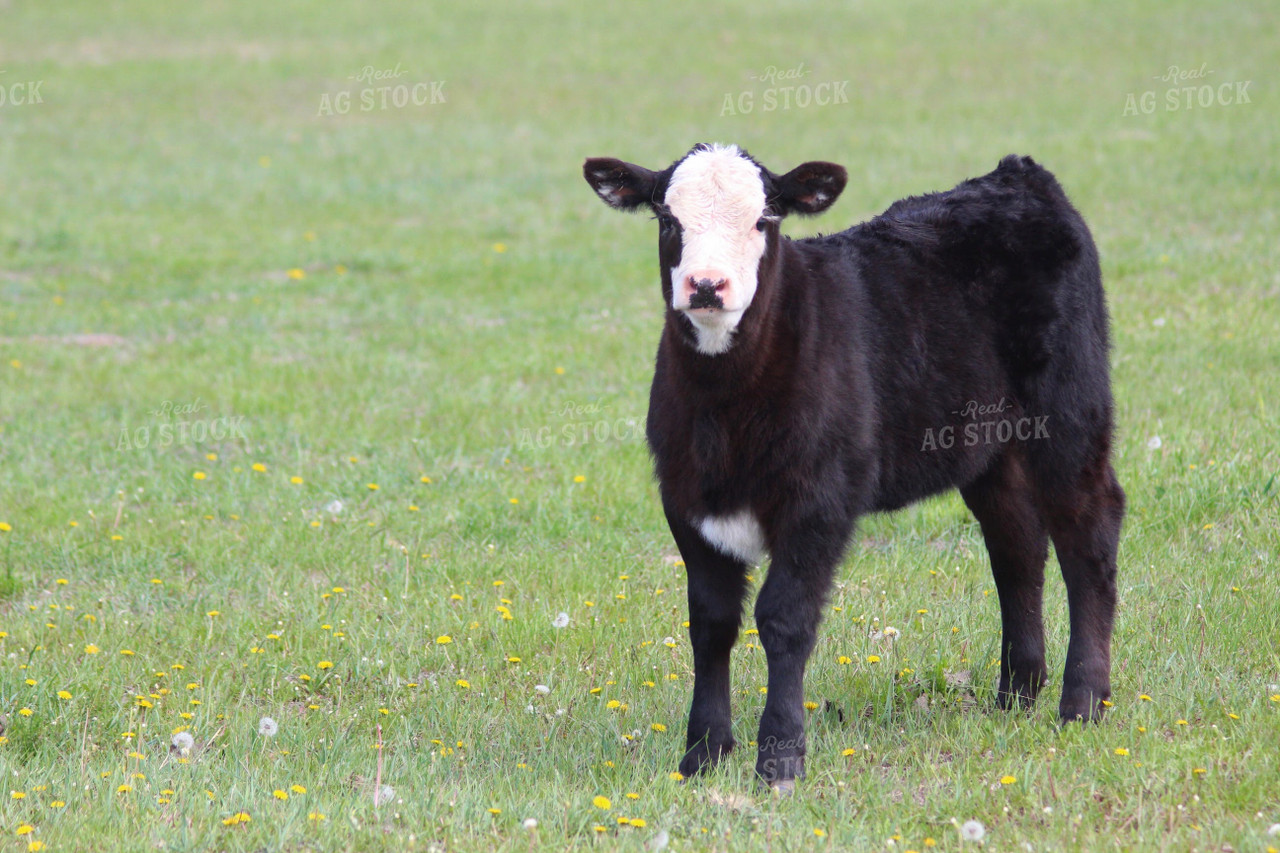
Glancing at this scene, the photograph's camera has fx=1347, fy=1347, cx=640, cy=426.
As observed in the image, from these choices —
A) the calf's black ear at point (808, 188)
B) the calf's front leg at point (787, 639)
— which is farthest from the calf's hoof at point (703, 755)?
the calf's black ear at point (808, 188)

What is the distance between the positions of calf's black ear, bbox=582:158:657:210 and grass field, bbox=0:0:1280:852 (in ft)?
4.60

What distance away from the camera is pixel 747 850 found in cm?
362

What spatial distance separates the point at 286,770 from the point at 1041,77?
21888 mm

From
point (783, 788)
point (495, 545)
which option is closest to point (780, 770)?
point (783, 788)

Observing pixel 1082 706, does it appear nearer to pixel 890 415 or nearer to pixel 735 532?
pixel 890 415

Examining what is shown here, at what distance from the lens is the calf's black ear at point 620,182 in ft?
14.8

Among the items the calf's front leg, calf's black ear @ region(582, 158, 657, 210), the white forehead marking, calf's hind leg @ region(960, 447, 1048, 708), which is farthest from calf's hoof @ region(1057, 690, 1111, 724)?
calf's black ear @ region(582, 158, 657, 210)

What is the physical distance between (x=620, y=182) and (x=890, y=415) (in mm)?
1227

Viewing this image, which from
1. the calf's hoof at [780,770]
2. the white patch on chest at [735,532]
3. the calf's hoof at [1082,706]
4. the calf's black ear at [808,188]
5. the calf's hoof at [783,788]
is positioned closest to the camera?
the calf's hoof at [783,788]

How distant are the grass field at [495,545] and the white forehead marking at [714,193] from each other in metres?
1.23

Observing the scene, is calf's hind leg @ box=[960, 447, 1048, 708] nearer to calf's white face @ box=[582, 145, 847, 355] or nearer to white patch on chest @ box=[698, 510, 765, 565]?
white patch on chest @ box=[698, 510, 765, 565]

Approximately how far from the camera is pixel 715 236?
4.18 metres

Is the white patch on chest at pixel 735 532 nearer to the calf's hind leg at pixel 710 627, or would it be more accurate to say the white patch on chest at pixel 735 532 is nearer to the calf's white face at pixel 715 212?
the calf's hind leg at pixel 710 627

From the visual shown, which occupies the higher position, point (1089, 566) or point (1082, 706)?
point (1089, 566)
